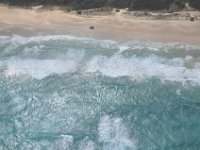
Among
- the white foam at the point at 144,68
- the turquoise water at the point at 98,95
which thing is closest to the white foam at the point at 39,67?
the turquoise water at the point at 98,95

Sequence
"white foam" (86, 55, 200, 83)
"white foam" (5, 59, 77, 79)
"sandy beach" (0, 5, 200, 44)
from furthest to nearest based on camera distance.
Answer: "sandy beach" (0, 5, 200, 44), "white foam" (5, 59, 77, 79), "white foam" (86, 55, 200, 83)

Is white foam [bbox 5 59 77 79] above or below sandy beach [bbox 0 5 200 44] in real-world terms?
below

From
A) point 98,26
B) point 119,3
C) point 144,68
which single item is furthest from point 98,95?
point 119,3

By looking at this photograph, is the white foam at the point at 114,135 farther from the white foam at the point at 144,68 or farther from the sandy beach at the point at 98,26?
the sandy beach at the point at 98,26

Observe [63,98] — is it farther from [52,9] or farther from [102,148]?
[52,9]

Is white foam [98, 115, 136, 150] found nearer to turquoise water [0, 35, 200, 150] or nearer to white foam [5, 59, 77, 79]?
turquoise water [0, 35, 200, 150]

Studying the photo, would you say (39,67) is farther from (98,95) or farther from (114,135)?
(114,135)

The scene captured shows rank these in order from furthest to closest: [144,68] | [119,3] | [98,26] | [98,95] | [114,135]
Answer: [119,3] < [98,26] < [144,68] < [98,95] < [114,135]

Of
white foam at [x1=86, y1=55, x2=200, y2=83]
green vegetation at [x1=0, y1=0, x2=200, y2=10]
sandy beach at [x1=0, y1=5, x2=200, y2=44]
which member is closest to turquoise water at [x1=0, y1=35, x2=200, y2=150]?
white foam at [x1=86, y1=55, x2=200, y2=83]
